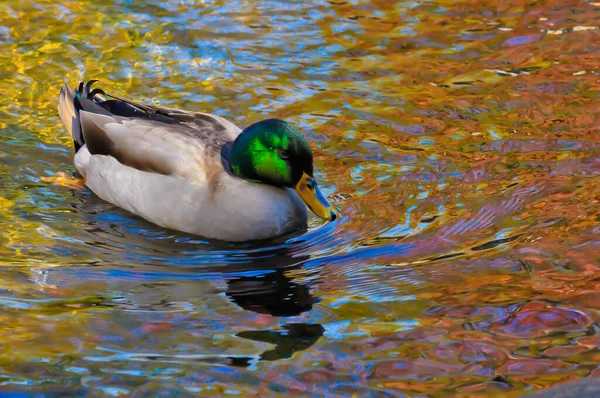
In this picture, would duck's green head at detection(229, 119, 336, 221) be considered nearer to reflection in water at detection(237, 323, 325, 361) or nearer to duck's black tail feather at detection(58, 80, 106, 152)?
reflection in water at detection(237, 323, 325, 361)

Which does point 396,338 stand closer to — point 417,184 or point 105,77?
point 417,184

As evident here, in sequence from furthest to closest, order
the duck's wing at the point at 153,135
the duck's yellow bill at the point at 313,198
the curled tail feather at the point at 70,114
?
the curled tail feather at the point at 70,114
the duck's wing at the point at 153,135
the duck's yellow bill at the point at 313,198

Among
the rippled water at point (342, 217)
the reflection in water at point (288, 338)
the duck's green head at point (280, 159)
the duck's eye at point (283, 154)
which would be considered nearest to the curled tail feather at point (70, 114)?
the rippled water at point (342, 217)

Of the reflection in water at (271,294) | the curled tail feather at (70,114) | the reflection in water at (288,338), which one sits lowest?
the reflection in water at (271,294)

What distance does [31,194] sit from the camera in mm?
6980

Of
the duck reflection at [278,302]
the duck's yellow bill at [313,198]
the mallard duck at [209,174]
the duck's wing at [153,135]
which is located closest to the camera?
the duck reflection at [278,302]

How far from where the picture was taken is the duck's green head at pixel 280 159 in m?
6.33

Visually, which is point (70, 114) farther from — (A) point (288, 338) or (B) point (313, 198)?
(A) point (288, 338)

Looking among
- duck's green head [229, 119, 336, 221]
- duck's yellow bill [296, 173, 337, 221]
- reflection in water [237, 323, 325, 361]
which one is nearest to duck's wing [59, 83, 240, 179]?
duck's green head [229, 119, 336, 221]

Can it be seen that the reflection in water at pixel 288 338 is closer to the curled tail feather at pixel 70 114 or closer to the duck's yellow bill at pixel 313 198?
the duck's yellow bill at pixel 313 198

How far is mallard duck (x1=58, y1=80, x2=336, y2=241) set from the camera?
6.43 meters

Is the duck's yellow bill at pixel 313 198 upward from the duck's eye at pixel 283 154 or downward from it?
downward

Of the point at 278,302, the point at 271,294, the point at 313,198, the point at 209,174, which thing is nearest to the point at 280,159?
the point at 313,198

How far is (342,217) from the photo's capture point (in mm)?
6617
